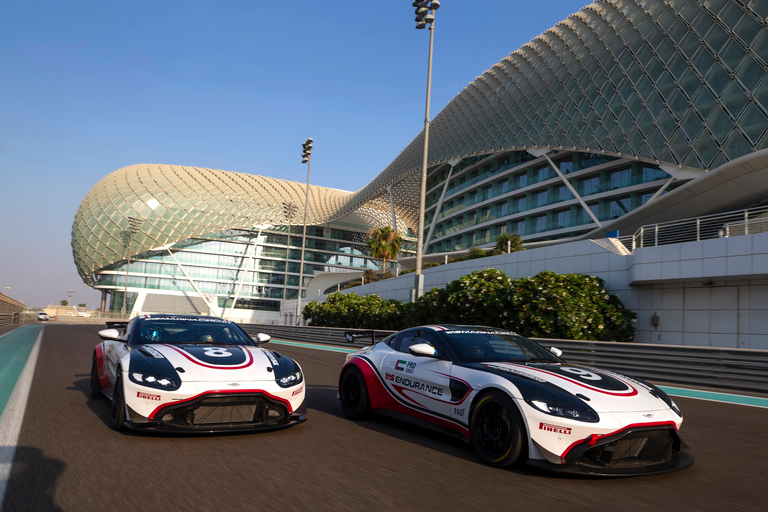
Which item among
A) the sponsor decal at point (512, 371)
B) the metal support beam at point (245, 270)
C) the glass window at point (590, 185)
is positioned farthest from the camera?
the metal support beam at point (245, 270)

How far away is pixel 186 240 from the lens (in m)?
89.4

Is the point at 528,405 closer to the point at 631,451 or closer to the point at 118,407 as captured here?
the point at 631,451

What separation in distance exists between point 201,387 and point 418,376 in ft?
7.32

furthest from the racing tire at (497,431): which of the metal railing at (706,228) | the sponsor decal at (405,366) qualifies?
the metal railing at (706,228)

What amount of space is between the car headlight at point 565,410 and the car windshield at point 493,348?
3.88 feet

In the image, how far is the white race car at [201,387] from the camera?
5.43 meters

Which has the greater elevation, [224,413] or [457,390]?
[457,390]

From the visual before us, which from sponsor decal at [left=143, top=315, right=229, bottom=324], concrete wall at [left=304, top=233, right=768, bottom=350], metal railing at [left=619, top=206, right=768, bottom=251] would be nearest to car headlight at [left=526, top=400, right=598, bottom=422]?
sponsor decal at [left=143, top=315, right=229, bottom=324]

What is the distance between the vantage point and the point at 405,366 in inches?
254

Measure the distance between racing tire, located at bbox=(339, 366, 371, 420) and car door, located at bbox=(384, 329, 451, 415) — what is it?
0.44m

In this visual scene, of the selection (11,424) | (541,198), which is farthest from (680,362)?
(541,198)

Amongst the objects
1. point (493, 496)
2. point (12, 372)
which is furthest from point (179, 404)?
point (12, 372)

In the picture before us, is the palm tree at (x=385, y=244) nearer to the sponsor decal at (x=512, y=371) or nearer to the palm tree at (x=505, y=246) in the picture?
the palm tree at (x=505, y=246)

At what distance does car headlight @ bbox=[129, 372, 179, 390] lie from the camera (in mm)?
5445
